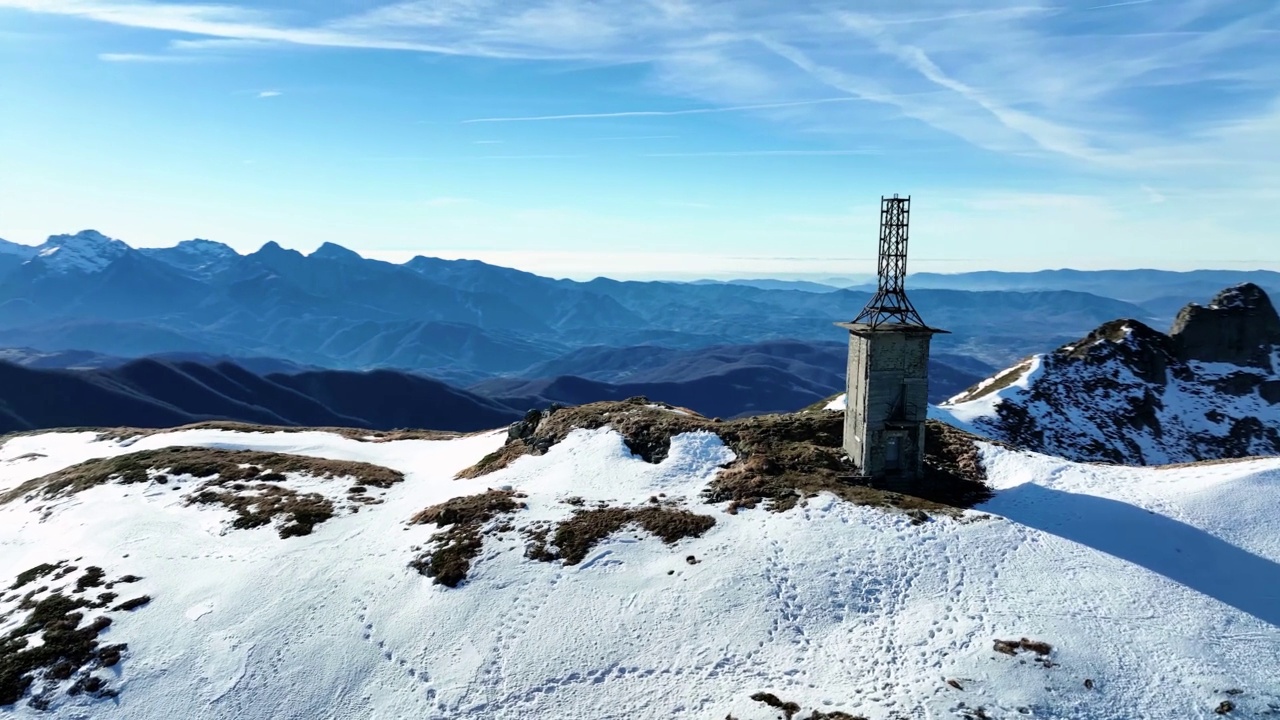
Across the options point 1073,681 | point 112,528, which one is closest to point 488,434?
point 112,528

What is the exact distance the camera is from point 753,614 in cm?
2277

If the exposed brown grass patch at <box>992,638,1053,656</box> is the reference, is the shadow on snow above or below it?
above

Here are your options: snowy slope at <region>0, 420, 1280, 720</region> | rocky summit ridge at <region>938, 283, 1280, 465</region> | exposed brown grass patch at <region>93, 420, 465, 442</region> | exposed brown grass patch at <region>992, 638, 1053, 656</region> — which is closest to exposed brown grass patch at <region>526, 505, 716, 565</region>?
snowy slope at <region>0, 420, 1280, 720</region>

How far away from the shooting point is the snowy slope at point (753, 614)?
63.6ft

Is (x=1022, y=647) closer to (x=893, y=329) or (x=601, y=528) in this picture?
(x=893, y=329)

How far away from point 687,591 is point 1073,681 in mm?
12038

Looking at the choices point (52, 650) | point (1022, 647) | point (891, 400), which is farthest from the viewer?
point (891, 400)

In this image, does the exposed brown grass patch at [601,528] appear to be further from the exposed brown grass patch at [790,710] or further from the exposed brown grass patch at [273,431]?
the exposed brown grass patch at [273,431]

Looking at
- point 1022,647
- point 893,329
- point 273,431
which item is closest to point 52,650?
point 1022,647

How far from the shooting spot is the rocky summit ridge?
67125 millimetres

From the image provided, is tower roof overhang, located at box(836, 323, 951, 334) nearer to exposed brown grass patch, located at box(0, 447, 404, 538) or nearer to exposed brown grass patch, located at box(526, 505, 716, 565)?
exposed brown grass patch, located at box(526, 505, 716, 565)

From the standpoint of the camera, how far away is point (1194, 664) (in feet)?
63.1

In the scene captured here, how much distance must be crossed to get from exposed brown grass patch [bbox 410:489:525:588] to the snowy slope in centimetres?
70

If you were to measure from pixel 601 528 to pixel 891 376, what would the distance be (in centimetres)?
1616
